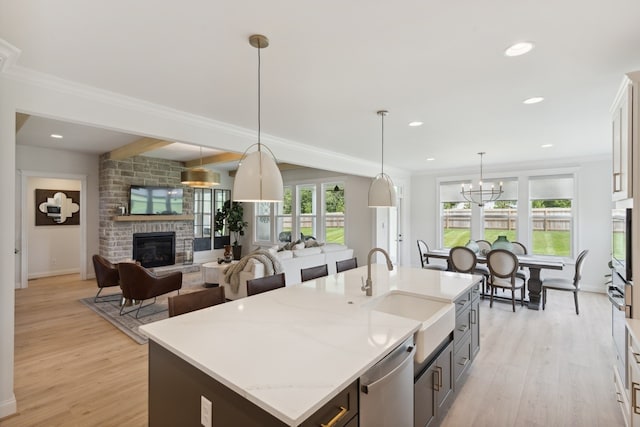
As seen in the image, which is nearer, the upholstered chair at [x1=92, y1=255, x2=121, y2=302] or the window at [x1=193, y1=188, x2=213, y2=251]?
the upholstered chair at [x1=92, y1=255, x2=121, y2=302]

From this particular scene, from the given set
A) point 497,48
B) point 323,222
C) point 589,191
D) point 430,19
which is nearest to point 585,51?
point 497,48

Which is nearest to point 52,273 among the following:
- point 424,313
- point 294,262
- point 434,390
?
Answer: point 294,262

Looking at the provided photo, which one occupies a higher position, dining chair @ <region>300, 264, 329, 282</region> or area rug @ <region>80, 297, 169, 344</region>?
dining chair @ <region>300, 264, 329, 282</region>

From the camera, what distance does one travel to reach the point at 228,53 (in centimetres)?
202

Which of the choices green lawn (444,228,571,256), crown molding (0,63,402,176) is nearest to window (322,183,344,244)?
crown molding (0,63,402,176)

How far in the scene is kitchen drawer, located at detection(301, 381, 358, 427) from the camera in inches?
41.0

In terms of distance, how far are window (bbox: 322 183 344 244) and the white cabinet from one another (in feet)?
18.1

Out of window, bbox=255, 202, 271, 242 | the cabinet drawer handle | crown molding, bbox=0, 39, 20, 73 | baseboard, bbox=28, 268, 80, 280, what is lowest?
baseboard, bbox=28, 268, 80, 280

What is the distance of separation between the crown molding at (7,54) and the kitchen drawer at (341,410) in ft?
8.56

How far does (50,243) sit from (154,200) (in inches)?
95.6

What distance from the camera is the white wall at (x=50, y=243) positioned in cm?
660

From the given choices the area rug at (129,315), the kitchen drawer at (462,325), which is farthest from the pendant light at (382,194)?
the area rug at (129,315)

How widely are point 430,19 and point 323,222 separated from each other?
6.28 m

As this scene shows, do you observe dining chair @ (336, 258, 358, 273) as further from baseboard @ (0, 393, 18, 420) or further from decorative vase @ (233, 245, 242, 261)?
decorative vase @ (233, 245, 242, 261)
